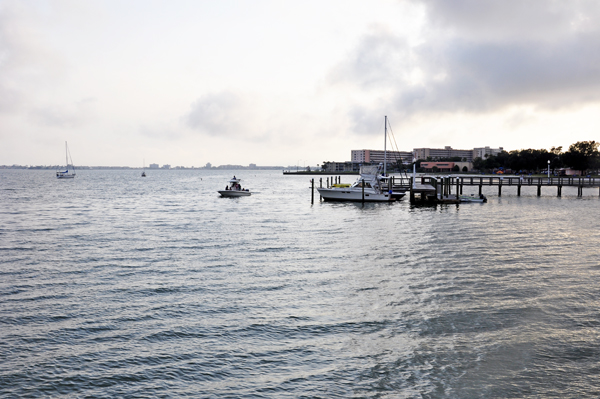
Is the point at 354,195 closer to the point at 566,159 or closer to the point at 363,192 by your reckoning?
the point at 363,192

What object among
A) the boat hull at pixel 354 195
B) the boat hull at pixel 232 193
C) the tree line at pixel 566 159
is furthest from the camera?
the tree line at pixel 566 159

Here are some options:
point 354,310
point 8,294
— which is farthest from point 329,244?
point 8,294

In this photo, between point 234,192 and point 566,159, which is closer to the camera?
point 234,192

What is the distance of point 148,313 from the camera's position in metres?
14.6

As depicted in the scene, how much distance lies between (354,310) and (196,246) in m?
14.8

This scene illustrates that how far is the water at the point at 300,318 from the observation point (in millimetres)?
10219

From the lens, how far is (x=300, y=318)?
46.2 ft

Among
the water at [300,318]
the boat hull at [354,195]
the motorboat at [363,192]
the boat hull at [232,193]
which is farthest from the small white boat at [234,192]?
the water at [300,318]

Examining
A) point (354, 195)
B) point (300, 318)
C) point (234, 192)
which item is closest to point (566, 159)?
point (354, 195)

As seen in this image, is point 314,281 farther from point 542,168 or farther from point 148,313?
point 542,168

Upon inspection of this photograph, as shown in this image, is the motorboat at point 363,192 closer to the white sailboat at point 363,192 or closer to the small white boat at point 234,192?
the white sailboat at point 363,192

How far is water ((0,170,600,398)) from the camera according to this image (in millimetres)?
10219

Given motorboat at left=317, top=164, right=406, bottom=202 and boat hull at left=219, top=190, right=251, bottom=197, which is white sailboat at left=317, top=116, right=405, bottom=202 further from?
boat hull at left=219, top=190, right=251, bottom=197

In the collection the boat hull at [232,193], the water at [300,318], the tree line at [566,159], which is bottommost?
the water at [300,318]
